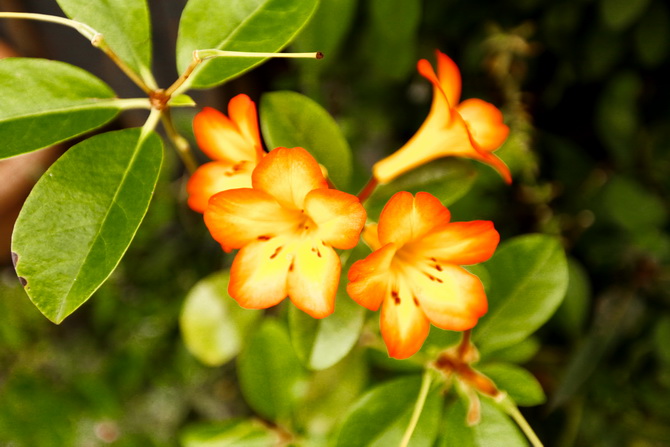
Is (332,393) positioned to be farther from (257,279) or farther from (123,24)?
(123,24)

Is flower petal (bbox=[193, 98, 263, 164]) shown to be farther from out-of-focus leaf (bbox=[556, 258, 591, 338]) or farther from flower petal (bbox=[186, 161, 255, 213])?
out-of-focus leaf (bbox=[556, 258, 591, 338])

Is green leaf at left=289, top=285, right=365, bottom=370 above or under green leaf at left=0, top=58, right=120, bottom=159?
under

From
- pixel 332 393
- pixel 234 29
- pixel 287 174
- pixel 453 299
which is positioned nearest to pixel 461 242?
pixel 453 299

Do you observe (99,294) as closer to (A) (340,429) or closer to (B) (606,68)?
(A) (340,429)

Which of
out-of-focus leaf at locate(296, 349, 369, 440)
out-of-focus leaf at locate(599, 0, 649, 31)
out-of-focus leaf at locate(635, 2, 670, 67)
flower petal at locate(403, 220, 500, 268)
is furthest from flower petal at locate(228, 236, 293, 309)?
out-of-focus leaf at locate(635, 2, 670, 67)

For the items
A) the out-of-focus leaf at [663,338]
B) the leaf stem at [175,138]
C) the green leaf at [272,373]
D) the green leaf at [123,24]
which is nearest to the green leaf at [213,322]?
the green leaf at [272,373]

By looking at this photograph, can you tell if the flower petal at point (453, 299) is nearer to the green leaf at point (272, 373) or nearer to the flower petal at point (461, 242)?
the flower petal at point (461, 242)

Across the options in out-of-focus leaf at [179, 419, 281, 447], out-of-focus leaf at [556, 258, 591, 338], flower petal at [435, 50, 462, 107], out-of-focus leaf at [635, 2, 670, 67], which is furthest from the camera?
out-of-focus leaf at [556, 258, 591, 338]
